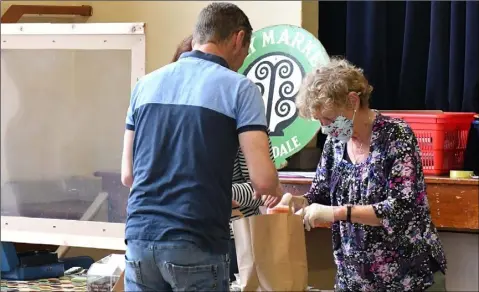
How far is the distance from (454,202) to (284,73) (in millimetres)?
868

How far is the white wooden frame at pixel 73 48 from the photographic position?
3148 millimetres

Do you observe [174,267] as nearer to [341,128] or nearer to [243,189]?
[243,189]

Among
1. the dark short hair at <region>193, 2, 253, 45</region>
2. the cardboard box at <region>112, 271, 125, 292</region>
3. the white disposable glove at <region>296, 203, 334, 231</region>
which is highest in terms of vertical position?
the dark short hair at <region>193, 2, 253, 45</region>

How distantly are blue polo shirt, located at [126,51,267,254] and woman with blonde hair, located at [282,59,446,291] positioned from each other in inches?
17.6

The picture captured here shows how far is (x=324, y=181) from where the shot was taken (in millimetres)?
2309

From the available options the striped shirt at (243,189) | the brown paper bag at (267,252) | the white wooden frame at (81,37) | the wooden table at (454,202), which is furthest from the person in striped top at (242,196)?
the white wooden frame at (81,37)

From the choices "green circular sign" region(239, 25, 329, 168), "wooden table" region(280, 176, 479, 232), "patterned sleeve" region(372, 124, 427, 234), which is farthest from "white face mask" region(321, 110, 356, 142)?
"green circular sign" region(239, 25, 329, 168)

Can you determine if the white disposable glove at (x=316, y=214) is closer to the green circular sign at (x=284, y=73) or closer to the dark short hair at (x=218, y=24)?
the dark short hair at (x=218, y=24)

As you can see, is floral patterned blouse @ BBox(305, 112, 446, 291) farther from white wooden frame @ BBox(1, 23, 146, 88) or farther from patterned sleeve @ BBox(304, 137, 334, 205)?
white wooden frame @ BBox(1, 23, 146, 88)

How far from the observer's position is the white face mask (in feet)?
7.17

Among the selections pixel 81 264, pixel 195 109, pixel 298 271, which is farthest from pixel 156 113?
pixel 81 264

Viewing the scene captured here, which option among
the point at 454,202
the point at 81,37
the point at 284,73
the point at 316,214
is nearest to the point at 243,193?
the point at 316,214

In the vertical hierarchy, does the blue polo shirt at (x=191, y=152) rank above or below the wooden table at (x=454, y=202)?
above

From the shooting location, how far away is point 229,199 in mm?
1810
